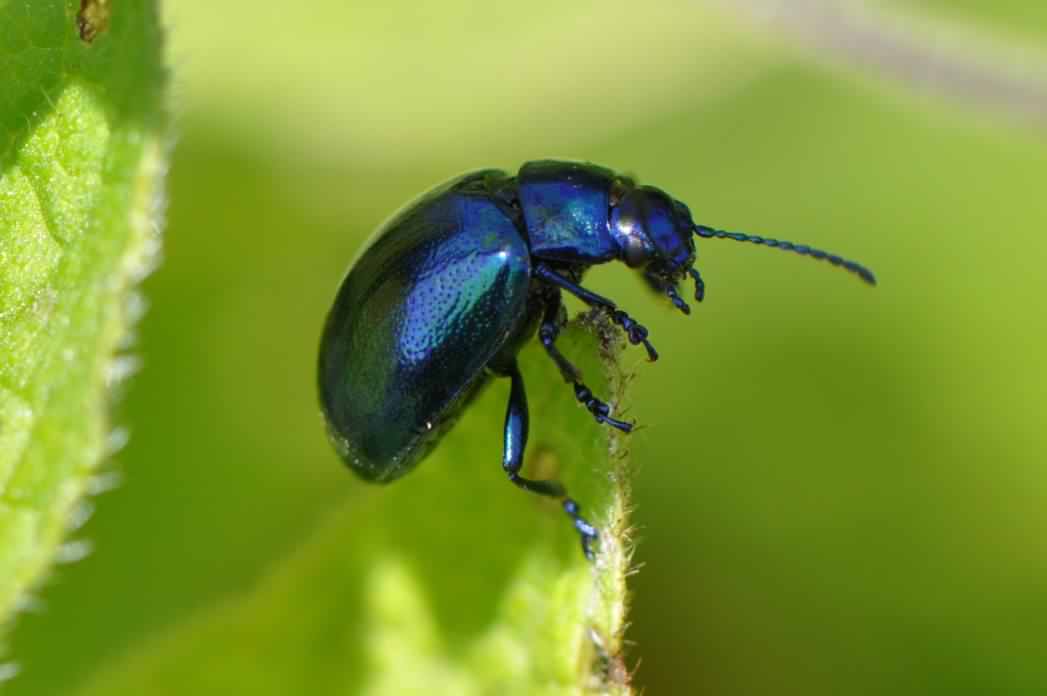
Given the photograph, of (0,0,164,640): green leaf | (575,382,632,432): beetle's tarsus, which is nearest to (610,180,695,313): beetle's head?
(575,382,632,432): beetle's tarsus

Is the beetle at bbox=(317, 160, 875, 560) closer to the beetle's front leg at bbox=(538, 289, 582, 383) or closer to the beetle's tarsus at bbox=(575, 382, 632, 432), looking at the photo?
the beetle's front leg at bbox=(538, 289, 582, 383)

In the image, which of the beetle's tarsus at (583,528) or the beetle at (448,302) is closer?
the beetle's tarsus at (583,528)

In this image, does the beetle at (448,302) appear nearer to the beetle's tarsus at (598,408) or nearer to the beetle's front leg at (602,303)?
the beetle's front leg at (602,303)

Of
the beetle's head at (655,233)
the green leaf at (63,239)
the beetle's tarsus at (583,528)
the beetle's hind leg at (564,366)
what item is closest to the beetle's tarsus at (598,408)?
the beetle's hind leg at (564,366)

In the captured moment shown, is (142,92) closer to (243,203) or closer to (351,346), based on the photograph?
(351,346)

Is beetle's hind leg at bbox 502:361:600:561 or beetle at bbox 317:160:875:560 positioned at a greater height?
beetle at bbox 317:160:875:560

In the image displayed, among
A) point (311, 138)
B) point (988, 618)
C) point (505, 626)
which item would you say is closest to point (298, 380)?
point (311, 138)

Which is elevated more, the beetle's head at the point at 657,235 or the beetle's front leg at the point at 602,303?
the beetle's head at the point at 657,235
